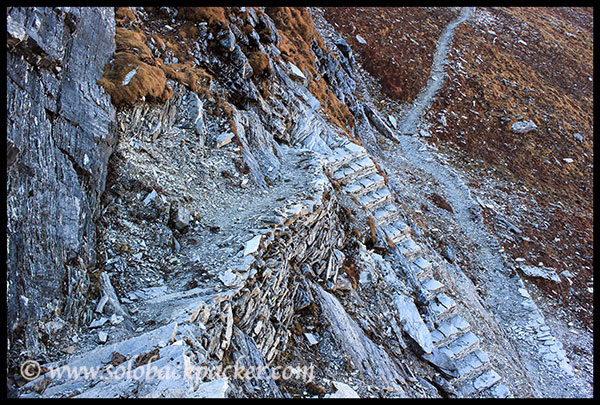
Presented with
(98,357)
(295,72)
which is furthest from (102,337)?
(295,72)

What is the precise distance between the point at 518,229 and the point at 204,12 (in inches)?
1058

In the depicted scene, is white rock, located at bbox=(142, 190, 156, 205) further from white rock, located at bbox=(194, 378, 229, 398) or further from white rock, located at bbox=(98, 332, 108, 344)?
white rock, located at bbox=(194, 378, 229, 398)

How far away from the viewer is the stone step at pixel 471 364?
1838 centimetres

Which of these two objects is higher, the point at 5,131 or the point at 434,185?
the point at 5,131

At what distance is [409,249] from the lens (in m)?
21.9


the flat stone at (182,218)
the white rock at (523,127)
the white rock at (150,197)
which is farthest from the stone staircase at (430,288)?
the white rock at (523,127)

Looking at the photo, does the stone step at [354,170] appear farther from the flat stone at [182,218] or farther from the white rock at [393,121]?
the white rock at [393,121]

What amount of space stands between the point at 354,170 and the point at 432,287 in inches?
298

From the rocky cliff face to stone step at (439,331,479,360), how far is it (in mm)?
96

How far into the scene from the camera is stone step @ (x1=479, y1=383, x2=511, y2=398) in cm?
1827

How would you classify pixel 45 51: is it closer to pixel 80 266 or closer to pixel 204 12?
pixel 80 266
